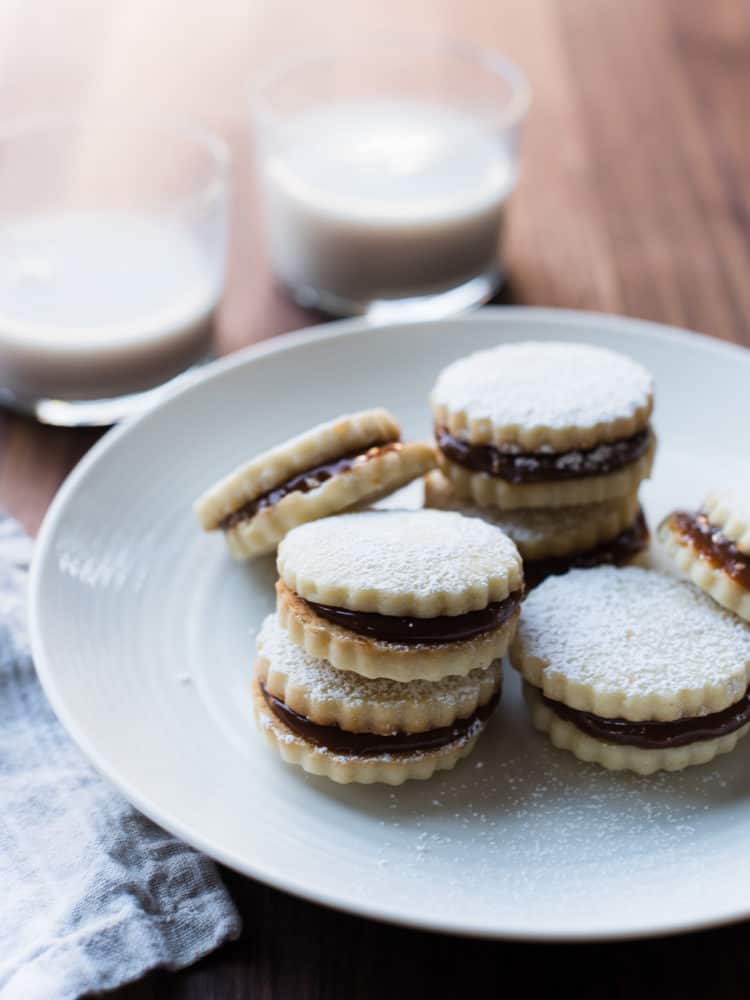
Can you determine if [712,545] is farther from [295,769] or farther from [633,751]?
[295,769]

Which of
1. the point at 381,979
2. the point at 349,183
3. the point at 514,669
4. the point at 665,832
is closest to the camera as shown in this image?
the point at 381,979

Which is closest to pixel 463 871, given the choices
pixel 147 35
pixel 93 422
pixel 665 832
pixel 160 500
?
pixel 665 832

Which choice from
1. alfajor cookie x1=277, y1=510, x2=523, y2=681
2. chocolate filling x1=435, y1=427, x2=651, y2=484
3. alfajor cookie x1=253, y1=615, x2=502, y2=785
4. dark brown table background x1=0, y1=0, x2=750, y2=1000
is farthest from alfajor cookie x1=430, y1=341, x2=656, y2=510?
dark brown table background x1=0, y1=0, x2=750, y2=1000

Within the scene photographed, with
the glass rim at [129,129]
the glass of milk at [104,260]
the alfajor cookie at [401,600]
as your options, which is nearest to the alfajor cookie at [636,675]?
the alfajor cookie at [401,600]

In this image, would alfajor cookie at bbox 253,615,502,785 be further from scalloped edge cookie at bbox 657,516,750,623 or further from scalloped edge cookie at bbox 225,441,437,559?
scalloped edge cookie at bbox 657,516,750,623

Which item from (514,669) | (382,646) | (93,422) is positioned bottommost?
(93,422)

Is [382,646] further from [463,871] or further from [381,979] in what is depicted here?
[381,979]

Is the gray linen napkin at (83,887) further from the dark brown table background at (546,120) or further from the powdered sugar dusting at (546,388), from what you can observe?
the powdered sugar dusting at (546,388)
